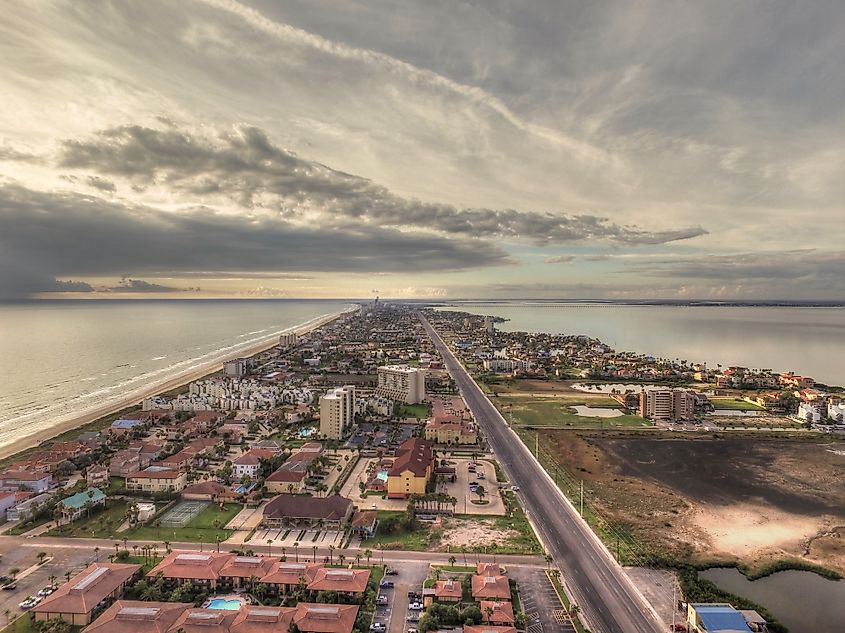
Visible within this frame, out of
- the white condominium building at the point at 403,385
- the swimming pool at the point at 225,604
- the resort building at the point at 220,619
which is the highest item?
the white condominium building at the point at 403,385

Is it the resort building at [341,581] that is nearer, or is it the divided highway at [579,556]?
the divided highway at [579,556]

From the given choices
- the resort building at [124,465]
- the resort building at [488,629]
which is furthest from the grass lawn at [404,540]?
the resort building at [124,465]

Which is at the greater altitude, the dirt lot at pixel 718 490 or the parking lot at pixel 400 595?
the dirt lot at pixel 718 490

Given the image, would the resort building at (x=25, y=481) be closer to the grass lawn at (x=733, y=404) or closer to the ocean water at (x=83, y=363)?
the ocean water at (x=83, y=363)

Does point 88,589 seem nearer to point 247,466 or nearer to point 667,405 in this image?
point 247,466

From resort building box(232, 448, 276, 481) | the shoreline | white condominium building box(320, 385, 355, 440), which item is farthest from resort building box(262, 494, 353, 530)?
the shoreline

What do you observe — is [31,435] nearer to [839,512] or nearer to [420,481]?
[420,481]
